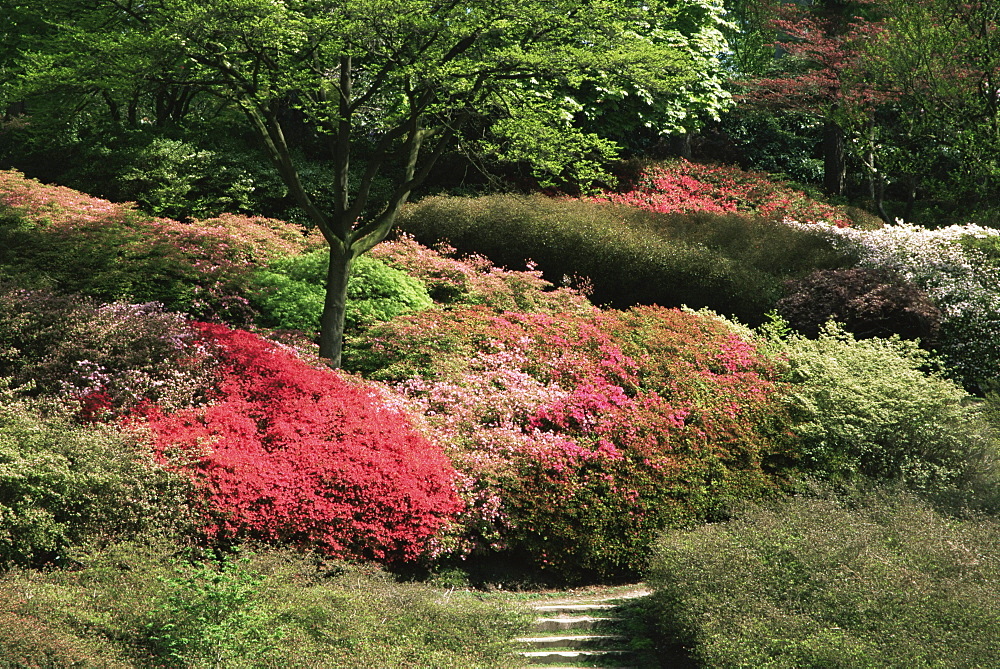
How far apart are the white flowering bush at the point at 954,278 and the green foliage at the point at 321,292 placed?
8.13 meters

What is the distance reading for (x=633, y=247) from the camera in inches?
Answer: 647

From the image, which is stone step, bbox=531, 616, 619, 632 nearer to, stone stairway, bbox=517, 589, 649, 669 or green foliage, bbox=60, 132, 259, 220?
stone stairway, bbox=517, 589, 649, 669

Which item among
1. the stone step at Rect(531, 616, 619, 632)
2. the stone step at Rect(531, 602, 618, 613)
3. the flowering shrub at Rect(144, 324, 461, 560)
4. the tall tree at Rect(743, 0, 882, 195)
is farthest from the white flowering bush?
the flowering shrub at Rect(144, 324, 461, 560)

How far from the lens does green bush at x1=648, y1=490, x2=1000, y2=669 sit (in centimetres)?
707

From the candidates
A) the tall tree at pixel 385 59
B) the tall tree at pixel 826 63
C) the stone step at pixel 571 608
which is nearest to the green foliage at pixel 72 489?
the stone step at pixel 571 608

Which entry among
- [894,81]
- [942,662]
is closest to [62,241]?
[942,662]

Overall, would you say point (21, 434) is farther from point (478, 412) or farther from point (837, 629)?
point (837, 629)

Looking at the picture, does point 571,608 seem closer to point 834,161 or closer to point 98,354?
point 98,354

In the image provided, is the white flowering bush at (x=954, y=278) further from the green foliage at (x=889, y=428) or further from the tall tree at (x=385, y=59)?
the tall tree at (x=385, y=59)

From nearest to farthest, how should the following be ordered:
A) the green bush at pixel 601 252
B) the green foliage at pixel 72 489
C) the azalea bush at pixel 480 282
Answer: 1. the green foliage at pixel 72 489
2. the azalea bush at pixel 480 282
3. the green bush at pixel 601 252

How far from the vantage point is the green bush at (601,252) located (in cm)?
1598

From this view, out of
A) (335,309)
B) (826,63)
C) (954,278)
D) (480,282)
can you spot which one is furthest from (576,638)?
(826,63)

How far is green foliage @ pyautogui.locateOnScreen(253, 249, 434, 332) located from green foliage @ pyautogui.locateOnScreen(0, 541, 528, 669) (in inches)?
214

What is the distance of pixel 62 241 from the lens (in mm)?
13352
